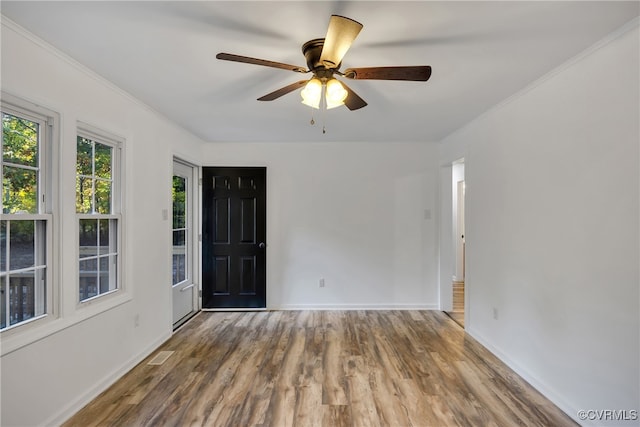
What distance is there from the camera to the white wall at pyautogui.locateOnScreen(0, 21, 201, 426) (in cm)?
181

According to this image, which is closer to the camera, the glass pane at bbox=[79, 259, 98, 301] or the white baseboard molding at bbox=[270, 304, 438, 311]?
the glass pane at bbox=[79, 259, 98, 301]

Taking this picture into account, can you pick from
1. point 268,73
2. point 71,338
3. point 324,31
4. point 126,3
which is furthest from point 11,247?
point 324,31

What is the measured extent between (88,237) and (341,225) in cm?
296

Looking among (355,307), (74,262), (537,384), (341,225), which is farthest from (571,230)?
(74,262)

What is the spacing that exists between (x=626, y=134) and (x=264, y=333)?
350 cm

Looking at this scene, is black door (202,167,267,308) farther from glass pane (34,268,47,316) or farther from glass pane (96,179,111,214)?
glass pane (34,268,47,316)

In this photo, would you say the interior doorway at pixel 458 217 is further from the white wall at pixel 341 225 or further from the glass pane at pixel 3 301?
the glass pane at pixel 3 301

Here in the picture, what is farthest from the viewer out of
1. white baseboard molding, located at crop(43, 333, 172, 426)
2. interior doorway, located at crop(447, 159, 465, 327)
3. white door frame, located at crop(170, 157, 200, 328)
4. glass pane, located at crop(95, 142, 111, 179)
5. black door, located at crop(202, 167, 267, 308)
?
interior doorway, located at crop(447, 159, 465, 327)

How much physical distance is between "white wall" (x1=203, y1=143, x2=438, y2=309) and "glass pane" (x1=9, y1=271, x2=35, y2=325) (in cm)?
278

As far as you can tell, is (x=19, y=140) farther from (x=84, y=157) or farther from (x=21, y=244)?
(x=21, y=244)

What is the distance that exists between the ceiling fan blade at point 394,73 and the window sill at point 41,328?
237 centimetres

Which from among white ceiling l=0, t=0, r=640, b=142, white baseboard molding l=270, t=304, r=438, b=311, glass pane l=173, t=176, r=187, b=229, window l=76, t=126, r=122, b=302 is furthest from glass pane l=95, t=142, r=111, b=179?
white baseboard molding l=270, t=304, r=438, b=311

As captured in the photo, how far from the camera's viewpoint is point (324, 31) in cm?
178

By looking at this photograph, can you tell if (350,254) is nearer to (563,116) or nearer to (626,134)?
(563,116)
